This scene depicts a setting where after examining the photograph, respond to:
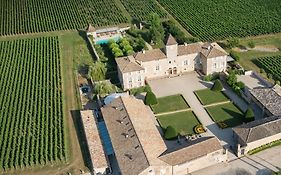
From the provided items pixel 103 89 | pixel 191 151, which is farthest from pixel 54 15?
pixel 191 151

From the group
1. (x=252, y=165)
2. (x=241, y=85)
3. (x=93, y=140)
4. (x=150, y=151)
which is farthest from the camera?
(x=241, y=85)

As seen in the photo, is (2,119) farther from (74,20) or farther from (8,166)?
(74,20)

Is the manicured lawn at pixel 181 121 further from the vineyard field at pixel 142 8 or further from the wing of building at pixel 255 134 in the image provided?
the vineyard field at pixel 142 8

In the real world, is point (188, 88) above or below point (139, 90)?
below

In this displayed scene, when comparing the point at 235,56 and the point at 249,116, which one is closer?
the point at 249,116

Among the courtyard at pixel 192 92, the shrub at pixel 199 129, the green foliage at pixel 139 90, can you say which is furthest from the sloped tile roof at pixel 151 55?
the shrub at pixel 199 129

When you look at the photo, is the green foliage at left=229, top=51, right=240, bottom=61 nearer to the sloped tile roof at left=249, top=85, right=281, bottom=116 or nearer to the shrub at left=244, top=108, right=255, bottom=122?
the sloped tile roof at left=249, top=85, right=281, bottom=116

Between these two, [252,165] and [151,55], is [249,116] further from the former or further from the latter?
[151,55]
